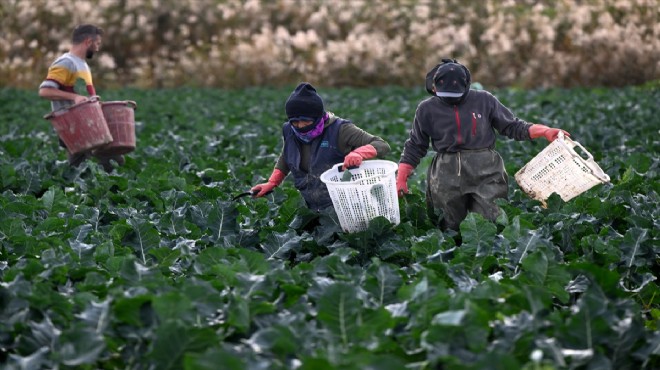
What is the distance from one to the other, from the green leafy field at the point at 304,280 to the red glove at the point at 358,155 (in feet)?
1.15

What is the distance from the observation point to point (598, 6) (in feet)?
81.3

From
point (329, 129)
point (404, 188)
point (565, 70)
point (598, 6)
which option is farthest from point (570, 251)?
point (598, 6)

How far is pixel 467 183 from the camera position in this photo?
592 centimetres

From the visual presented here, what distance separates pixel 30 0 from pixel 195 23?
4433 millimetres

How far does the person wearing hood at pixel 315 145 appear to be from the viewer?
5.65m

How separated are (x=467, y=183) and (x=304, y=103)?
109 centimetres

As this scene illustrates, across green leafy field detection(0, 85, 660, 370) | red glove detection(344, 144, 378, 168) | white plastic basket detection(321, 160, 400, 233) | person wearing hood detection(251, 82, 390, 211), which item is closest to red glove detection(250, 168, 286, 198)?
person wearing hood detection(251, 82, 390, 211)

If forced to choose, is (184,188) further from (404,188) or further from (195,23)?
(195,23)

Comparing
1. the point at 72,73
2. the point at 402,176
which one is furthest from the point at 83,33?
the point at 402,176

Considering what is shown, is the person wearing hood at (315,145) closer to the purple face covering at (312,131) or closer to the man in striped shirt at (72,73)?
the purple face covering at (312,131)

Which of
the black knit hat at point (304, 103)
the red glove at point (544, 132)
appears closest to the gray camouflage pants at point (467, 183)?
the red glove at point (544, 132)

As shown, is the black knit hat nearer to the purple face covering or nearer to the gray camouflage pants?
the purple face covering

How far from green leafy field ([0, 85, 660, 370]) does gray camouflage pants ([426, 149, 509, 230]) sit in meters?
0.13

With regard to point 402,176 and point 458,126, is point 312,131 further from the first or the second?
point 458,126
